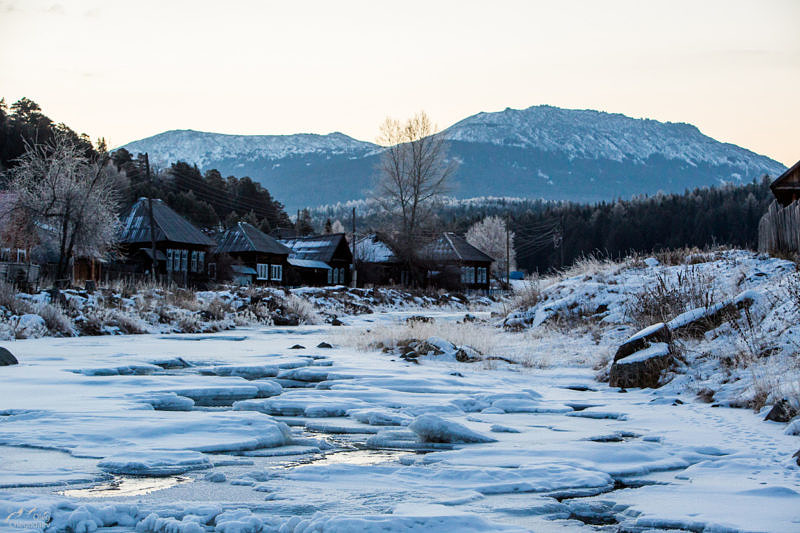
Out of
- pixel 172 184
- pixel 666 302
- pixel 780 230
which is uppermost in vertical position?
pixel 172 184

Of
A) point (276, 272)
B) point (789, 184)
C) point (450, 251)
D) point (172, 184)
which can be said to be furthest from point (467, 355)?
point (172, 184)

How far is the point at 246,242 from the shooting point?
168 ft

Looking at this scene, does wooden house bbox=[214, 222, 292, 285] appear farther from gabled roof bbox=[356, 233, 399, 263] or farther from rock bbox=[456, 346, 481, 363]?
rock bbox=[456, 346, 481, 363]

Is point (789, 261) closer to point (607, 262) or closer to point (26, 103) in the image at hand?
point (607, 262)

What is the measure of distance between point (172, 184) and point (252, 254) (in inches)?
823

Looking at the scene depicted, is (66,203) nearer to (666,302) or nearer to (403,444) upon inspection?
(666,302)

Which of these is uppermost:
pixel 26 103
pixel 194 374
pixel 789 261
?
pixel 26 103

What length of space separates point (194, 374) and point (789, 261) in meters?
11.5

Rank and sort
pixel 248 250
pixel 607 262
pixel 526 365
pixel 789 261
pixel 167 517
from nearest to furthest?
pixel 167 517, pixel 526 365, pixel 789 261, pixel 607 262, pixel 248 250

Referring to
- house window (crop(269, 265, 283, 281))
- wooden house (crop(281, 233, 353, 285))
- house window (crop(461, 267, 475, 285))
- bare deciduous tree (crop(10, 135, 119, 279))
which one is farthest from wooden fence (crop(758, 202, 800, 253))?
wooden house (crop(281, 233, 353, 285))

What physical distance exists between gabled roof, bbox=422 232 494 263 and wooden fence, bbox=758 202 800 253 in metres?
35.8

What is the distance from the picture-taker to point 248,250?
5066cm

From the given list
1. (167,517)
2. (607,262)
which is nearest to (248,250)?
(607,262)

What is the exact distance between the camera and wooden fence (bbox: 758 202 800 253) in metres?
15.5
